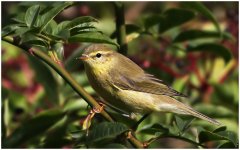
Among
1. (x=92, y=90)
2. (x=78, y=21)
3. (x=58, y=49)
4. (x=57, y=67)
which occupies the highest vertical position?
(x=78, y=21)

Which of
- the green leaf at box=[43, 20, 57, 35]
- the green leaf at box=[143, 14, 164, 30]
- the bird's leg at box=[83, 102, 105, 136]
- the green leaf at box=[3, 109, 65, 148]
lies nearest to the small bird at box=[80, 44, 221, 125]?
the green leaf at box=[143, 14, 164, 30]

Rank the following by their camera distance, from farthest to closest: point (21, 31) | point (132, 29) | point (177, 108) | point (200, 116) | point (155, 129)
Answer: point (177, 108) → point (200, 116) → point (132, 29) → point (155, 129) → point (21, 31)

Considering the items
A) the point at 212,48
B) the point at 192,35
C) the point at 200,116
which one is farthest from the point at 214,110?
the point at 192,35

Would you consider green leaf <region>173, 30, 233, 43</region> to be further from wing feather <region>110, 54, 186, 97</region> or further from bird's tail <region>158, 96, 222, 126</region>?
bird's tail <region>158, 96, 222, 126</region>

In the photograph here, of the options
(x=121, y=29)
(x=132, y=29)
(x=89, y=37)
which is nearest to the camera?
(x=89, y=37)

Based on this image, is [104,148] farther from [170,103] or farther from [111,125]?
[170,103]

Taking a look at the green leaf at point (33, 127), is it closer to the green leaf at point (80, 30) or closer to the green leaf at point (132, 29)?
the green leaf at point (132, 29)

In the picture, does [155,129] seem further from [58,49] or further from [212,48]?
[212,48]
